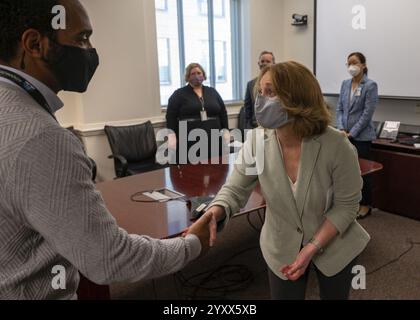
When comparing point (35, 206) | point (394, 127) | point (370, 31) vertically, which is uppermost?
point (370, 31)

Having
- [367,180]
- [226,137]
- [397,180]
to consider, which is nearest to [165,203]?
[226,137]

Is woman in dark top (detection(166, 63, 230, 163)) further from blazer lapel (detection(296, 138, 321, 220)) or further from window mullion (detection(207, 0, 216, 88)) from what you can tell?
blazer lapel (detection(296, 138, 321, 220))

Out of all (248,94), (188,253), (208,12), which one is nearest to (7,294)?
(188,253)

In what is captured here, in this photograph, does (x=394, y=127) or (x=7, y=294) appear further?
(x=394, y=127)

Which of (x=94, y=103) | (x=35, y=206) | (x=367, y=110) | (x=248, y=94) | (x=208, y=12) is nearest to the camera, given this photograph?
(x=35, y=206)

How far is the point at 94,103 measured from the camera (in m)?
4.25

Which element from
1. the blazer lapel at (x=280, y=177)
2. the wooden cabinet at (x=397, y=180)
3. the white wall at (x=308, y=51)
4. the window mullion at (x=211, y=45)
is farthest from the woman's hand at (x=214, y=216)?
the window mullion at (x=211, y=45)

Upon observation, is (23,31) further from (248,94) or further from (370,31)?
(370,31)

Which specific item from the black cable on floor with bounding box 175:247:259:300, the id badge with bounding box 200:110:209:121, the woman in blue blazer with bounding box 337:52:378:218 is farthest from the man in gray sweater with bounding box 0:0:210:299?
the woman in blue blazer with bounding box 337:52:378:218

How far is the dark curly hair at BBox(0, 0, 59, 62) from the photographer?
2.45 feet

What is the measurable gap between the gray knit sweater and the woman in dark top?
9.89ft

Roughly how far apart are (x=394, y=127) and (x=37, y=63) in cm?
420

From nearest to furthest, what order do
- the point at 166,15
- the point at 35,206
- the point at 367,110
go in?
the point at 35,206 → the point at 367,110 → the point at 166,15

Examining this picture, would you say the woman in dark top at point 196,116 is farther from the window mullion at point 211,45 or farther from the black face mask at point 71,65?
the black face mask at point 71,65
